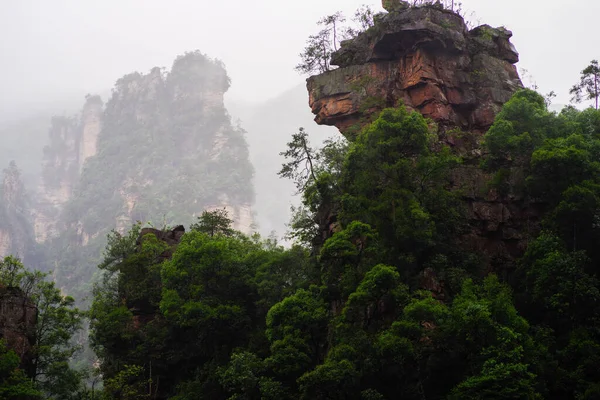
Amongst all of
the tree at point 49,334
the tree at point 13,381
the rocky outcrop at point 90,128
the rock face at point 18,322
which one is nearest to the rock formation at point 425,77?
the tree at point 49,334

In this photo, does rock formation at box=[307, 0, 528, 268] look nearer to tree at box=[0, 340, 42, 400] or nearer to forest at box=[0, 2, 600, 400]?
forest at box=[0, 2, 600, 400]

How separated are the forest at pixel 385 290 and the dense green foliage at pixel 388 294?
0.07m

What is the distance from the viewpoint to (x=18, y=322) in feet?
101

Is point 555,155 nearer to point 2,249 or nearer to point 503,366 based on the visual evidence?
point 503,366

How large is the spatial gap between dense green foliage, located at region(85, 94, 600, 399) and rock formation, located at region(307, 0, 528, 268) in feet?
7.93

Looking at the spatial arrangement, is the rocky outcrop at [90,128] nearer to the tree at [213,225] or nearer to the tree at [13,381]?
the tree at [213,225]

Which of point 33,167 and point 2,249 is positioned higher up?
point 33,167

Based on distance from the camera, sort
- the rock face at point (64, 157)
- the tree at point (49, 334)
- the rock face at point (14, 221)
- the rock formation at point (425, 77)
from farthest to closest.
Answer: the rock face at point (64, 157), the rock face at point (14, 221), the rock formation at point (425, 77), the tree at point (49, 334)

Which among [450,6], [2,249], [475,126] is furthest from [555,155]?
[2,249]

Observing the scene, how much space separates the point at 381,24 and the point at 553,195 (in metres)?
13.6

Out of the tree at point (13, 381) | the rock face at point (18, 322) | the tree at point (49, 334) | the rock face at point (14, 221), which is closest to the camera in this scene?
the tree at point (13, 381)

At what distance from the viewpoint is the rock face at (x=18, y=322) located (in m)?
29.8

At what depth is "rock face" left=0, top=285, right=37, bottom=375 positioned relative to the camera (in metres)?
29.8

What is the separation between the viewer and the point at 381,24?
33500 mm
